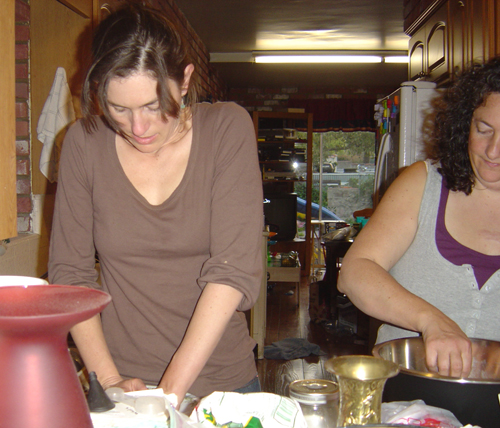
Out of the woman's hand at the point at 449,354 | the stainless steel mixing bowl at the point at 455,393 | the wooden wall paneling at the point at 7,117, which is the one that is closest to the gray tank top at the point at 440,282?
the woman's hand at the point at 449,354

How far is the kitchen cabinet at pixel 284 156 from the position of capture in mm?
6605

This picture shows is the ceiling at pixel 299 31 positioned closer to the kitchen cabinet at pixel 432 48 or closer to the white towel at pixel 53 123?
the kitchen cabinet at pixel 432 48

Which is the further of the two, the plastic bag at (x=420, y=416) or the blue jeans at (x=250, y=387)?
the blue jeans at (x=250, y=387)

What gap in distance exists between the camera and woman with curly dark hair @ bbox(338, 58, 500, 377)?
3.56 feet

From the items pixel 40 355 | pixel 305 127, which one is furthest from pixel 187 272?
pixel 305 127

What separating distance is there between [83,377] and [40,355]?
2.01 feet

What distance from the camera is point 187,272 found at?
36.9 inches

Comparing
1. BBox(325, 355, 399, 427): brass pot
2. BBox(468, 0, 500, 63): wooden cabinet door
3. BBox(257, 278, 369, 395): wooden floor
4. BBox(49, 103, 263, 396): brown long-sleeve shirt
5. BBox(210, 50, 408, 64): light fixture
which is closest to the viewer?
BBox(325, 355, 399, 427): brass pot

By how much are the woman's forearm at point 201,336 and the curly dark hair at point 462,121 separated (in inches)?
25.1

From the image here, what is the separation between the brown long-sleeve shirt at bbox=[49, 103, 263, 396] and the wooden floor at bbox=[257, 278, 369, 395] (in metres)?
2.00

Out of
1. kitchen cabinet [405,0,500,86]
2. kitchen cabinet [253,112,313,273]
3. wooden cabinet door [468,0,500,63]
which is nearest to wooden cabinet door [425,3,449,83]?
kitchen cabinet [405,0,500,86]

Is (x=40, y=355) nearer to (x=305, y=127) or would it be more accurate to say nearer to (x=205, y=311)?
(x=205, y=311)

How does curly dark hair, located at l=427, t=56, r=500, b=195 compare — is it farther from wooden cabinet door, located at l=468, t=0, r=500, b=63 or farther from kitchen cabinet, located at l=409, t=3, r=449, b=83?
kitchen cabinet, located at l=409, t=3, r=449, b=83

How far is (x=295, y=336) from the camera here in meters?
4.10
